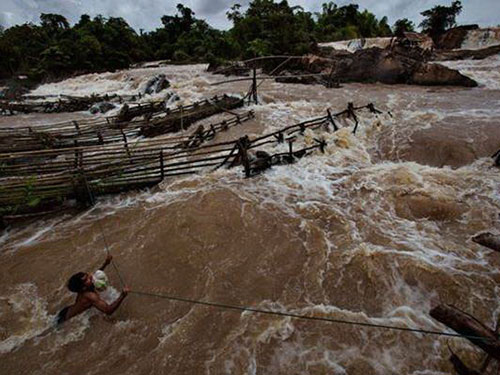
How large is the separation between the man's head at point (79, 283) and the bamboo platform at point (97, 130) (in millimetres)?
6543

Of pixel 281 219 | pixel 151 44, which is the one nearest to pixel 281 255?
pixel 281 219

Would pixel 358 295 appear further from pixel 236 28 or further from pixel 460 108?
pixel 236 28

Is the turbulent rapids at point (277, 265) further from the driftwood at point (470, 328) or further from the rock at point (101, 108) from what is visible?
the rock at point (101, 108)

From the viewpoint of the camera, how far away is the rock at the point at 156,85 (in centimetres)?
2123

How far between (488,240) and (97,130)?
1207 cm

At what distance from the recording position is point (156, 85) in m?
21.4

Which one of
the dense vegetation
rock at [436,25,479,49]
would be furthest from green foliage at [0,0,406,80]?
rock at [436,25,479,49]

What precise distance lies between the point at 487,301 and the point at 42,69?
44310mm

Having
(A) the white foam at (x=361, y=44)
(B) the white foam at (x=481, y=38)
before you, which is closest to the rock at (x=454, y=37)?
(B) the white foam at (x=481, y=38)

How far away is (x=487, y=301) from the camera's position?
388 cm

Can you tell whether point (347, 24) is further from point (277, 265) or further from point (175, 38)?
point (277, 265)

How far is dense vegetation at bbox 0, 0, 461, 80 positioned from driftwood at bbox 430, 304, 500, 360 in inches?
1084

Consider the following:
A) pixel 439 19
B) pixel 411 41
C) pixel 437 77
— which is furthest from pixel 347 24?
pixel 437 77

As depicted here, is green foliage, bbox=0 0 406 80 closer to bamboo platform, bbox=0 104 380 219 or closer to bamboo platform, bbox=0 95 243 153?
bamboo platform, bbox=0 95 243 153
